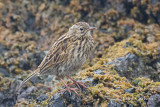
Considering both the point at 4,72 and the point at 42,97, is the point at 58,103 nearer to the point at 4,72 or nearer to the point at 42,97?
the point at 42,97

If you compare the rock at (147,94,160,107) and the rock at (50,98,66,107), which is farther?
the rock at (50,98,66,107)

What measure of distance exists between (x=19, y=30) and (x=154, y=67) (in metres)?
4.96

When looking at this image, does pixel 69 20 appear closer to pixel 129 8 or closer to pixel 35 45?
pixel 35 45

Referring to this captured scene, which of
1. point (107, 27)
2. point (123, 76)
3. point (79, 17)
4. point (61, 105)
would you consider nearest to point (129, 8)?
point (107, 27)

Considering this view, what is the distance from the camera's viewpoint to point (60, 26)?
848 cm

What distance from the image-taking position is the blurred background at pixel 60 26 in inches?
289

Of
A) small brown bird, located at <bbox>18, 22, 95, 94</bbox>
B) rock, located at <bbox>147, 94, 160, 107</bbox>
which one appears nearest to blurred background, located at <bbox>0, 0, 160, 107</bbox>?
small brown bird, located at <bbox>18, 22, 95, 94</bbox>

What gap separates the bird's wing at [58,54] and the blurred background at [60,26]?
1.47 meters

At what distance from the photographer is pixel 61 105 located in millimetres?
4992

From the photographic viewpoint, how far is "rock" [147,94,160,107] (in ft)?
15.1

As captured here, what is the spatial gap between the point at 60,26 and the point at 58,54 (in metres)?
2.88

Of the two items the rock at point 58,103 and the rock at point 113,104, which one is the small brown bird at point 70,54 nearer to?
the rock at point 58,103

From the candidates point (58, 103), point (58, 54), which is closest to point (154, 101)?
point (58, 103)

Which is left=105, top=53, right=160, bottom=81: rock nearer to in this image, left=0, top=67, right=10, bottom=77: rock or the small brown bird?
the small brown bird
